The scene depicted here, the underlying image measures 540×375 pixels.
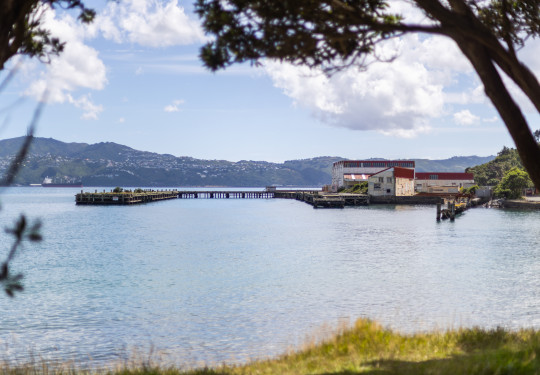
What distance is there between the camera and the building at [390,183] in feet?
401

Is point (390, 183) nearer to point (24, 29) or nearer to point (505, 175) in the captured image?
point (505, 175)

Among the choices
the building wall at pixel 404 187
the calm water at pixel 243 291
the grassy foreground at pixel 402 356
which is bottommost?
the calm water at pixel 243 291

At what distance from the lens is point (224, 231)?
207ft

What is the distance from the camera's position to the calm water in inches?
733

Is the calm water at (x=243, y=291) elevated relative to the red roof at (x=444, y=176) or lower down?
lower down

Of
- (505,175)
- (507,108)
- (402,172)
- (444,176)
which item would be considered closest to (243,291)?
(507,108)

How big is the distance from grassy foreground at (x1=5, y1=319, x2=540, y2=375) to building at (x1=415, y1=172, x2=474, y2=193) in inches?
5158

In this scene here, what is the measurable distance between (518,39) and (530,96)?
2.33 metres

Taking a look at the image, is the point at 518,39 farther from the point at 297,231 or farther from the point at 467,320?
the point at 297,231

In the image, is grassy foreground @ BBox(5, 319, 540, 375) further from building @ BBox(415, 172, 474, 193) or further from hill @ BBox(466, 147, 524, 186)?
hill @ BBox(466, 147, 524, 186)

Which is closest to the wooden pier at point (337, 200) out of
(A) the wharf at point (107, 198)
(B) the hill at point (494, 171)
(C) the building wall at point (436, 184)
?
(C) the building wall at point (436, 184)

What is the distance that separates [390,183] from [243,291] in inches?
3950

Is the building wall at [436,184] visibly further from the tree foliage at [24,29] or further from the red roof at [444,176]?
the tree foliage at [24,29]

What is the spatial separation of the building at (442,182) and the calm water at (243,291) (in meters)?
86.6
